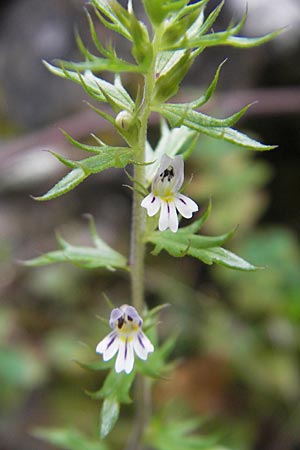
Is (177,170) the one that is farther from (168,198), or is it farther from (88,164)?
(88,164)

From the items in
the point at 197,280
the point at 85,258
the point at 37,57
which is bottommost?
the point at 197,280

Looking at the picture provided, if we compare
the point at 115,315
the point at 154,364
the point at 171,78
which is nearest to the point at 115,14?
the point at 171,78

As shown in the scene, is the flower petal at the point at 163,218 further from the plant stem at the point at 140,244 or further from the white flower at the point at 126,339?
the white flower at the point at 126,339

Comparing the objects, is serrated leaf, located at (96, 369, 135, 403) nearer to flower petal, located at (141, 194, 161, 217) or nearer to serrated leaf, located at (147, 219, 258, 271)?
serrated leaf, located at (147, 219, 258, 271)

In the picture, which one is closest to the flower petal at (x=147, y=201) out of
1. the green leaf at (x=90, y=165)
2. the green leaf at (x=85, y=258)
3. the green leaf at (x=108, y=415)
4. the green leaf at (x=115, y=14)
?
the green leaf at (x=90, y=165)

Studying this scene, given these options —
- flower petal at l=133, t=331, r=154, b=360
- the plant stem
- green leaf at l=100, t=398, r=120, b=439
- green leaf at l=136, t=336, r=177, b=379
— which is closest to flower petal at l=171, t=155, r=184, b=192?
the plant stem

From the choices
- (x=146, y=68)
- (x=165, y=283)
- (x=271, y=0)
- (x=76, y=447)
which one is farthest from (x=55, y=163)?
(x=146, y=68)
